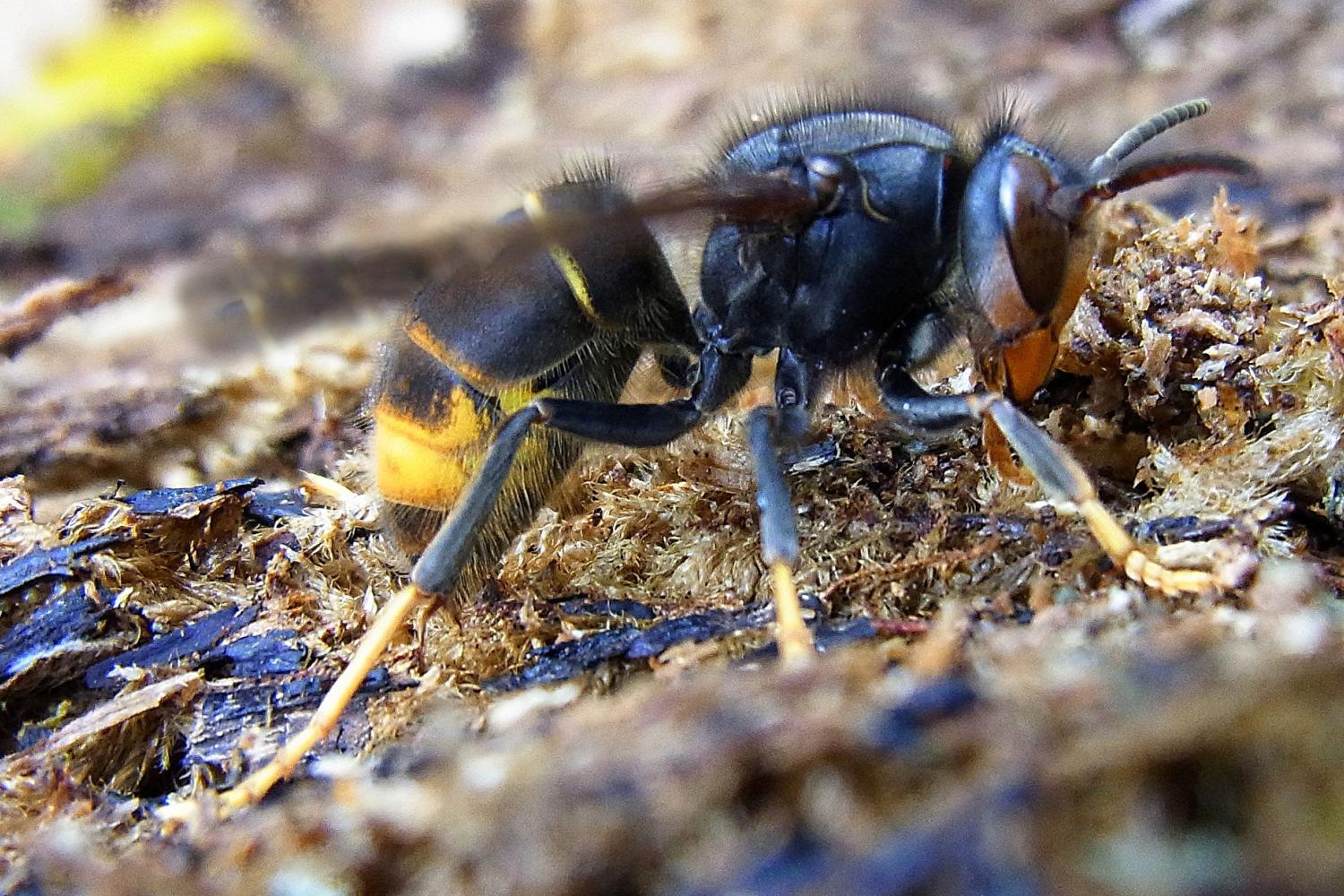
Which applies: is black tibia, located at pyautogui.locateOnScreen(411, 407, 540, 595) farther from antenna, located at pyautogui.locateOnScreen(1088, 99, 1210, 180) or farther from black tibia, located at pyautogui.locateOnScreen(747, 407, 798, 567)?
antenna, located at pyautogui.locateOnScreen(1088, 99, 1210, 180)

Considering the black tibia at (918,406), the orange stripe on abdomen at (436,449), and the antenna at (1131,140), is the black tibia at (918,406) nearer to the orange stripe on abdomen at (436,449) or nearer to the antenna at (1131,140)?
the antenna at (1131,140)

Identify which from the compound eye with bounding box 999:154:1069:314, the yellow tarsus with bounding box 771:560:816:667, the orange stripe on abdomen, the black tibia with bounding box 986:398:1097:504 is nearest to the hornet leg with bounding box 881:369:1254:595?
the black tibia with bounding box 986:398:1097:504

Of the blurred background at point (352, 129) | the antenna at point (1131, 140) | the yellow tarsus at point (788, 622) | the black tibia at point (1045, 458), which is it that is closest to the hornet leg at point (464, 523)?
the blurred background at point (352, 129)

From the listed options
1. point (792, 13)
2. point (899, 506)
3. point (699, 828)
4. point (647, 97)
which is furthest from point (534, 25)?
point (699, 828)

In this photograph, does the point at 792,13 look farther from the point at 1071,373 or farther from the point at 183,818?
the point at 183,818

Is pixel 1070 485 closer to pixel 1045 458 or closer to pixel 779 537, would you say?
pixel 1045 458

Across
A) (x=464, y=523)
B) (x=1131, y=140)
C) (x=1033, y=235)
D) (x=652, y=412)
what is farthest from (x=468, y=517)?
(x=1131, y=140)
